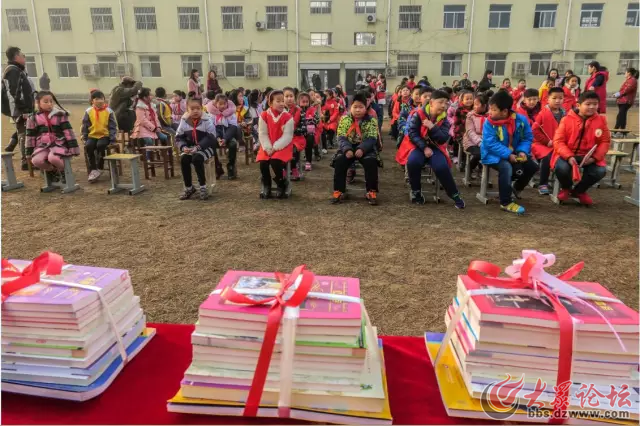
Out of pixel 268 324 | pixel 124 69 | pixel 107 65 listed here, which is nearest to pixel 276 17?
pixel 124 69

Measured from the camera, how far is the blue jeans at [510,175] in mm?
5340

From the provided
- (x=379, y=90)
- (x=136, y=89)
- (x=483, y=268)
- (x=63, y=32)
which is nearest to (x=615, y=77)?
(x=379, y=90)

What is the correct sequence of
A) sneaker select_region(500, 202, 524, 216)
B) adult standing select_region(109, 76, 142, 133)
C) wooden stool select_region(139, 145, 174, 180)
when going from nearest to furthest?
1. sneaker select_region(500, 202, 524, 216)
2. wooden stool select_region(139, 145, 174, 180)
3. adult standing select_region(109, 76, 142, 133)

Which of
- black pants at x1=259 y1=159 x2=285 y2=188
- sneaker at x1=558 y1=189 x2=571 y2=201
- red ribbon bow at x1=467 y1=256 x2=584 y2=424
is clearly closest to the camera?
red ribbon bow at x1=467 y1=256 x2=584 y2=424

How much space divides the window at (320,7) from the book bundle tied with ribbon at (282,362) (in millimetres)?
26410

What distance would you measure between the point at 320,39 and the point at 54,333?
26.3m

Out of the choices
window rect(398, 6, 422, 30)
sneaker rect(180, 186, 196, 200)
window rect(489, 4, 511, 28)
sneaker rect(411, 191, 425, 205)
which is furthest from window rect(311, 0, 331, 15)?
sneaker rect(411, 191, 425, 205)

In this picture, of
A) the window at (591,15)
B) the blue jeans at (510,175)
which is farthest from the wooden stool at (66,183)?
the window at (591,15)

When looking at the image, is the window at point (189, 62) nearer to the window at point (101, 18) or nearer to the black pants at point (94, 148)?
the window at point (101, 18)

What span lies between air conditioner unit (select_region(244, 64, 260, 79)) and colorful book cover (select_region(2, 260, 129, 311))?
26075 millimetres

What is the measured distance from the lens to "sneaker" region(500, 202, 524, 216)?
17.2 ft

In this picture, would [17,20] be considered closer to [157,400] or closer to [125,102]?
[125,102]

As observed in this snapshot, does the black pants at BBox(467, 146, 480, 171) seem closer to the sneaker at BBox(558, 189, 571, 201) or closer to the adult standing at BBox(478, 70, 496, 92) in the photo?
the sneaker at BBox(558, 189, 571, 201)

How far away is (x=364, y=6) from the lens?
24.8 metres
